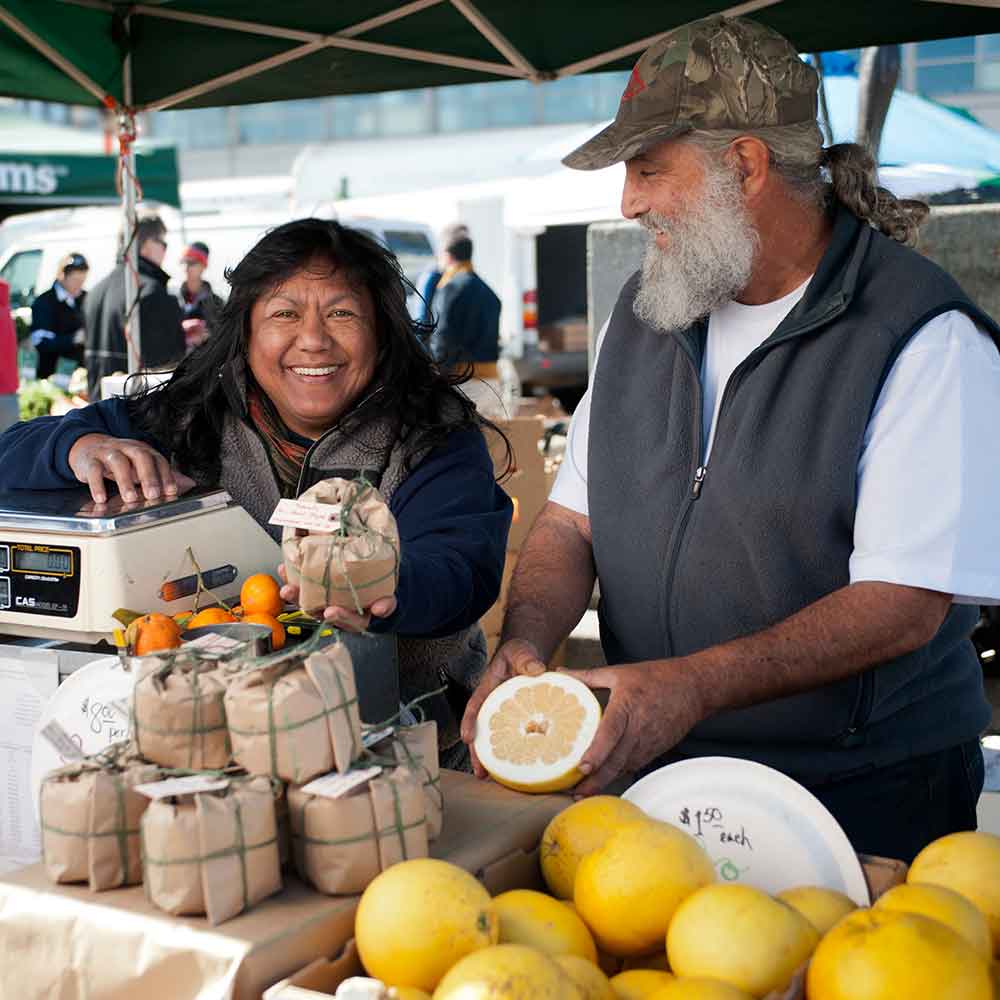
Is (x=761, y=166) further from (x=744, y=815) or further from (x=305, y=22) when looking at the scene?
(x=305, y=22)

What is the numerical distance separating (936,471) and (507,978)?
1.29 m

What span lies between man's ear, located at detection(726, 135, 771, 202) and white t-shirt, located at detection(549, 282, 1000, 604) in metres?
0.42

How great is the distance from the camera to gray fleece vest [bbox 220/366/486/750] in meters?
2.58

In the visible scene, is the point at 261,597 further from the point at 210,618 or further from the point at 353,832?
the point at 353,832

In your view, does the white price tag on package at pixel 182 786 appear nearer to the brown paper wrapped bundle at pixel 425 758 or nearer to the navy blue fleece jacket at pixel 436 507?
the brown paper wrapped bundle at pixel 425 758

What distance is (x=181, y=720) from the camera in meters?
1.55

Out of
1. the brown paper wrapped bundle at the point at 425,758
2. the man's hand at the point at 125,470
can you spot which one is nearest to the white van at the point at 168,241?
the man's hand at the point at 125,470

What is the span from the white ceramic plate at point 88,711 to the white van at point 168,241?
13.9m

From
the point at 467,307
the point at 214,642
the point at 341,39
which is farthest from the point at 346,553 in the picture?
the point at 467,307

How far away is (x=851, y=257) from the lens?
7.72 ft

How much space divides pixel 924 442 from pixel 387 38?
9.31 ft

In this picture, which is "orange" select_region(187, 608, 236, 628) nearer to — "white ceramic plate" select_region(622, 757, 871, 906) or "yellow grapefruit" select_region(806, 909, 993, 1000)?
"white ceramic plate" select_region(622, 757, 871, 906)

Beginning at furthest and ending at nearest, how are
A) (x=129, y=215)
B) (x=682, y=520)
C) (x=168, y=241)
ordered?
(x=168, y=241), (x=129, y=215), (x=682, y=520)

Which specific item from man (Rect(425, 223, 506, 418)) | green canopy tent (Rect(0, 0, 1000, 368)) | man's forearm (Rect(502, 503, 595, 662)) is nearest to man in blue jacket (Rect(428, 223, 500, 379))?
man (Rect(425, 223, 506, 418))
